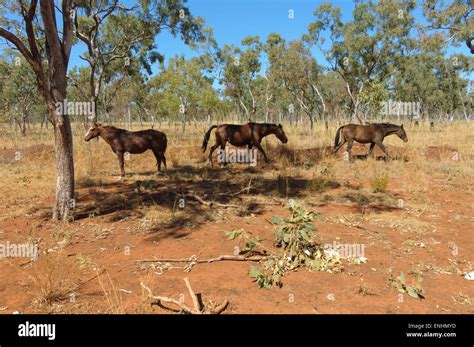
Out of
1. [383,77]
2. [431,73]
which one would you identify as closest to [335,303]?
[383,77]

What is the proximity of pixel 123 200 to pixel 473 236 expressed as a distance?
8.34 m

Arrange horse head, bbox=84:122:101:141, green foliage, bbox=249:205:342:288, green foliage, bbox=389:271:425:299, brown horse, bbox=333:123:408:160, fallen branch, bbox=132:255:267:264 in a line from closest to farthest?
green foliage, bbox=389:271:425:299 → green foliage, bbox=249:205:342:288 → fallen branch, bbox=132:255:267:264 → horse head, bbox=84:122:101:141 → brown horse, bbox=333:123:408:160

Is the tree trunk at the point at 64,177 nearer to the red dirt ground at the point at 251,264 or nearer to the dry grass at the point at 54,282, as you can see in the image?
the red dirt ground at the point at 251,264

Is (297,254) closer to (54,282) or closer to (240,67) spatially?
(54,282)

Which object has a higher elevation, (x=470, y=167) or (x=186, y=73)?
(x=186, y=73)

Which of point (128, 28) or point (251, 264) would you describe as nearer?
point (251, 264)

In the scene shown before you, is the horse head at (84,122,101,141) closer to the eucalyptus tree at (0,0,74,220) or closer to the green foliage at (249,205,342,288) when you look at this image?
the eucalyptus tree at (0,0,74,220)

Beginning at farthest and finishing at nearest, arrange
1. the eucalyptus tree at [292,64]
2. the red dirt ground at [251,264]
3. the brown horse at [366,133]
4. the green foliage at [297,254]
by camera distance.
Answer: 1. the eucalyptus tree at [292,64]
2. the brown horse at [366,133]
3. the green foliage at [297,254]
4. the red dirt ground at [251,264]

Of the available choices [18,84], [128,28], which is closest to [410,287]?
[128,28]

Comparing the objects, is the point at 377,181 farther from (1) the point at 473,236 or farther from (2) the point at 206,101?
(2) the point at 206,101

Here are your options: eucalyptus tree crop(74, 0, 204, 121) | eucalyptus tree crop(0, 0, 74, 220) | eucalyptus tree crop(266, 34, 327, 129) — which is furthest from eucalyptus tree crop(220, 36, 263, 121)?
eucalyptus tree crop(0, 0, 74, 220)

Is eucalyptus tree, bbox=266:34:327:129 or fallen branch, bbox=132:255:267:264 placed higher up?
eucalyptus tree, bbox=266:34:327:129

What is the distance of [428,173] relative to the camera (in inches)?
450

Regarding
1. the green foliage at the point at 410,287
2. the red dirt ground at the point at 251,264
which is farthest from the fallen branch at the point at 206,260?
the green foliage at the point at 410,287
